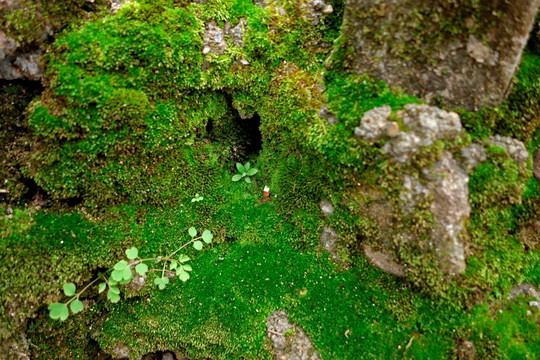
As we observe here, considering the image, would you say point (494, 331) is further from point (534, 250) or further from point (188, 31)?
point (188, 31)

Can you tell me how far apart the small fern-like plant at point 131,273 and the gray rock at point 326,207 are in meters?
1.19

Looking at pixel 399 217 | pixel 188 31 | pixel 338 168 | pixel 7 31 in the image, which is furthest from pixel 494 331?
pixel 7 31

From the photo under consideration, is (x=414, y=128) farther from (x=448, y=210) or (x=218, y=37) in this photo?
(x=218, y=37)

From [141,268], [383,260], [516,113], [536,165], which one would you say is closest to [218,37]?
[141,268]

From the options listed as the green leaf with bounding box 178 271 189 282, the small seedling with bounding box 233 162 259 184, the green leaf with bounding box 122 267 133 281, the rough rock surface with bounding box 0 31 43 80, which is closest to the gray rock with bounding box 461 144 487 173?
the small seedling with bounding box 233 162 259 184

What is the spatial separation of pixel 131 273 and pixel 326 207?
2.04m

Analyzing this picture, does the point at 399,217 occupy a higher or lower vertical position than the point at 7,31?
lower

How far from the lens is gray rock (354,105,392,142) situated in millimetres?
2750

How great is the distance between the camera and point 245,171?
3.53 metres

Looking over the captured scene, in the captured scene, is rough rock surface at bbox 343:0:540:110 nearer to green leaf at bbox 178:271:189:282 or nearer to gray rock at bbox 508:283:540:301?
gray rock at bbox 508:283:540:301

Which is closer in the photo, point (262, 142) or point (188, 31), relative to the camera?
point (188, 31)

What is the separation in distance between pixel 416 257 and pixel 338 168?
3.47ft

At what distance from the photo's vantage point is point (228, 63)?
129 inches

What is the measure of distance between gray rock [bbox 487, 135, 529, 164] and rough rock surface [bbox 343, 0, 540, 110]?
34 cm
